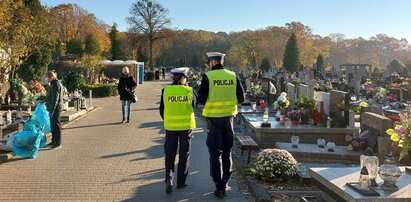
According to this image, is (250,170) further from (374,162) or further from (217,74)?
(374,162)

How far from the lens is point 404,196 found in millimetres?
5430

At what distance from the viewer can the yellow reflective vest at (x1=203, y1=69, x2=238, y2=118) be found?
24.9 feet

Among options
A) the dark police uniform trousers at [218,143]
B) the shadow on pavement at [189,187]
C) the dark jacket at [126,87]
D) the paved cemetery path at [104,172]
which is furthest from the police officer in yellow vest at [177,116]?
the dark jacket at [126,87]

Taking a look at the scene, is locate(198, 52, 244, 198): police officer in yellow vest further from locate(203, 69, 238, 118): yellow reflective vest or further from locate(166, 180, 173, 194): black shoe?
locate(166, 180, 173, 194): black shoe

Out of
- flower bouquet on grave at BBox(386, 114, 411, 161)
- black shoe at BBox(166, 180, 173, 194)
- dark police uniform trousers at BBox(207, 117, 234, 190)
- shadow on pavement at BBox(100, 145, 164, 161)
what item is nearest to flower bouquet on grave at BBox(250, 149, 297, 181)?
dark police uniform trousers at BBox(207, 117, 234, 190)

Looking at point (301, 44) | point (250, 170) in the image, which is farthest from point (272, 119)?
point (301, 44)

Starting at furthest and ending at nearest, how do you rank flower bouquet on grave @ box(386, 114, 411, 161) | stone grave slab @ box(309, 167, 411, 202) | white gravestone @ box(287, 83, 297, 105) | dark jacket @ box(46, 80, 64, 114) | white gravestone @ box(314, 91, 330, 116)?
1. white gravestone @ box(287, 83, 297, 105)
2. white gravestone @ box(314, 91, 330, 116)
3. dark jacket @ box(46, 80, 64, 114)
4. flower bouquet on grave @ box(386, 114, 411, 161)
5. stone grave slab @ box(309, 167, 411, 202)

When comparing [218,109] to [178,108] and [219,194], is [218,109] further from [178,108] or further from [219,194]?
[219,194]

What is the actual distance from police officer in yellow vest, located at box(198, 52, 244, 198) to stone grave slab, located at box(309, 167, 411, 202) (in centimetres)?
139

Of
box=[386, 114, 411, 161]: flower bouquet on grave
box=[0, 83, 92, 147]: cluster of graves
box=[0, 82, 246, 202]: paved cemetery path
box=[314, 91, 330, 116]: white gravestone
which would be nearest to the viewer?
box=[386, 114, 411, 161]: flower bouquet on grave

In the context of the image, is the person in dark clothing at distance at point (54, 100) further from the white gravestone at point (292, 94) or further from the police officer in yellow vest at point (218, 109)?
the white gravestone at point (292, 94)

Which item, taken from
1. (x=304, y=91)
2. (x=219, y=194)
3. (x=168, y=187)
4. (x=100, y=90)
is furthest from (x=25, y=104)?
(x=219, y=194)

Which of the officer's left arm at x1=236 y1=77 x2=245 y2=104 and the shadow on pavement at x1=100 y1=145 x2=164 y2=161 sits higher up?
the officer's left arm at x1=236 y1=77 x2=245 y2=104

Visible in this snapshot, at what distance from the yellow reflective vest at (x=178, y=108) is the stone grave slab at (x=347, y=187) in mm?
2054
